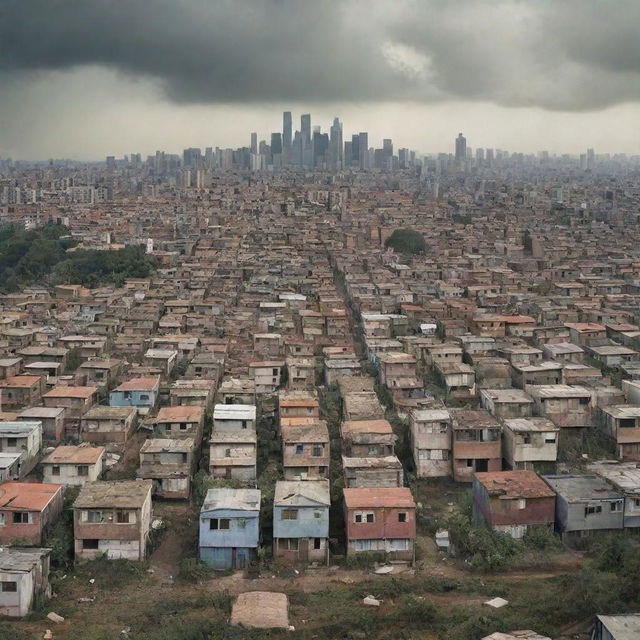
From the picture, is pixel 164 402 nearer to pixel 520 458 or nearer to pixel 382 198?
pixel 520 458

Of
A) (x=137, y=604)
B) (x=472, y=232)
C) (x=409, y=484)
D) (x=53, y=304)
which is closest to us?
(x=137, y=604)

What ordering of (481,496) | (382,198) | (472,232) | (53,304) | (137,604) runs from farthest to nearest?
(382,198) → (472,232) → (53,304) → (481,496) → (137,604)

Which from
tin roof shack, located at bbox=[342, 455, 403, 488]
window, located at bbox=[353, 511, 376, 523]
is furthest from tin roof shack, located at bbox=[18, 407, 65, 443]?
window, located at bbox=[353, 511, 376, 523]

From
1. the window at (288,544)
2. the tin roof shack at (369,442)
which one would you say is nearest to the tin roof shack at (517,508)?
the tin roof shack at (369,442)

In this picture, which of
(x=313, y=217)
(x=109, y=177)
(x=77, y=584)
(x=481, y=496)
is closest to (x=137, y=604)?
(x=77, y=584)

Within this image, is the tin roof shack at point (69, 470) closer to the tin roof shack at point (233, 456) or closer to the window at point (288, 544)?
the tin roof shack at point (233, 456)

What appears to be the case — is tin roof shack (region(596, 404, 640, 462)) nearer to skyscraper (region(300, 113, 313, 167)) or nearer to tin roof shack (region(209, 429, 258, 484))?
tin roof shack (region(209, 429, 258, 484))
